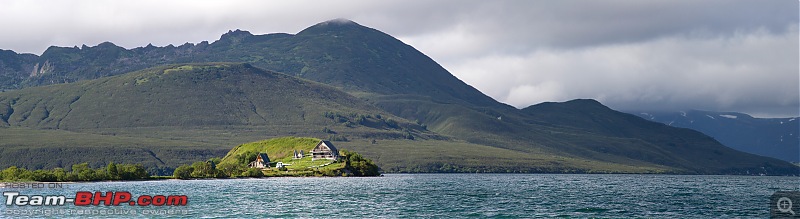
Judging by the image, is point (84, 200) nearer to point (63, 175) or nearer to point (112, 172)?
point (63, 175)

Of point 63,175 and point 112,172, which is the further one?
point 112,172

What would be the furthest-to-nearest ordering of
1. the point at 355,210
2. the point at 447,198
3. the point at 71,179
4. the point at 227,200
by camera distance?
1. the point at 71,179
2. the point at 447,198
3. the point at 227,200
4. the point at 355,210

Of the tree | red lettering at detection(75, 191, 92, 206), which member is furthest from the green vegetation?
red lettering at detection(75, 191, 92, 206)

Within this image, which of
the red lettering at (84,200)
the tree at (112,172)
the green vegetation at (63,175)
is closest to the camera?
the red lettering at (84,200)

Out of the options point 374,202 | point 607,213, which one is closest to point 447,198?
point 374,202

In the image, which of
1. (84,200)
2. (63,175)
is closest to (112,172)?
(63,175)

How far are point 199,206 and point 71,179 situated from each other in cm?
9817

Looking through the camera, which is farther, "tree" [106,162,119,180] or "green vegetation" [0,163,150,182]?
"tree" [106,162,119,180]

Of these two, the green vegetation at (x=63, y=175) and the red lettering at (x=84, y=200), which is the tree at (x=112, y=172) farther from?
the red lettering at (x=84, y=200)

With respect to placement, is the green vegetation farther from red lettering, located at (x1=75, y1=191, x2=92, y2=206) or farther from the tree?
red lettering, located at (x1=75, y1=191, x2=92, y2=206)

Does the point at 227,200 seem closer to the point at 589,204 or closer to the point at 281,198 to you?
the point at 281,198

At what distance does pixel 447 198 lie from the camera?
4993 inches

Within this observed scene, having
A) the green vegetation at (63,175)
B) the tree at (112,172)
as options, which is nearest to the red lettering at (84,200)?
the green vegetation at (63,175)

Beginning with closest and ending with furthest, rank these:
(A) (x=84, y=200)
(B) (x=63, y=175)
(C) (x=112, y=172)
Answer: (A) (x=84, y=200), (B) (x=63, y=175), (C) (x=112, y=172)
